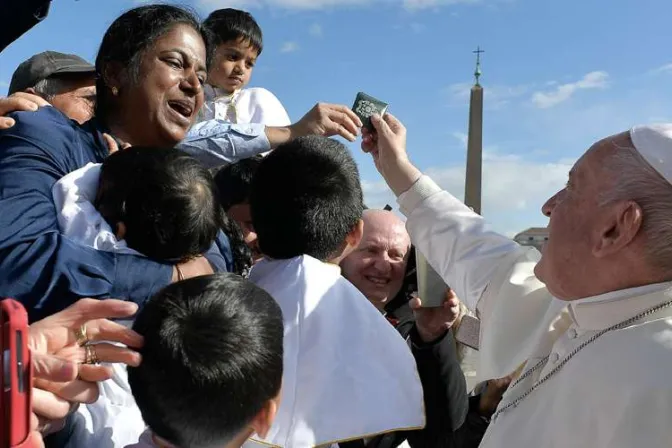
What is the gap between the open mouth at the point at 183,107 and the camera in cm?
224

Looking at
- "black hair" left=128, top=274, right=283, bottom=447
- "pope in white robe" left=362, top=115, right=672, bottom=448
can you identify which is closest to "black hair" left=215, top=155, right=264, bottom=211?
"pope in white robe" left=362, top=115, right=672, bottom=448

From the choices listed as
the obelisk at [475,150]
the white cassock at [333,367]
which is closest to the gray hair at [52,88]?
the white cassock at [333,367]

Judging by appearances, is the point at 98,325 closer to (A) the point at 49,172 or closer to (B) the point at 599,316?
(A) the point at 49,172

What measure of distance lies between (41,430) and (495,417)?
1.29 meters

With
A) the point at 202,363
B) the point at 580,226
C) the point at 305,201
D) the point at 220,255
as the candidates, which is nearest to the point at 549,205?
the point at 580,226

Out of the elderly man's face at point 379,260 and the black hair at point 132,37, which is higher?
the black hair at point 132,37

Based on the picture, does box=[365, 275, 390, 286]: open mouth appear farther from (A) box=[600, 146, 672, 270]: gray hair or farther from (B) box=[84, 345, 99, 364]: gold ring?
(B) box=[84, 345, 99, 364]: gold ring

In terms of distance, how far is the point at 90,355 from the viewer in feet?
4.61

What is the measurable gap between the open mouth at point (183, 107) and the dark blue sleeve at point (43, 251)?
42 cm

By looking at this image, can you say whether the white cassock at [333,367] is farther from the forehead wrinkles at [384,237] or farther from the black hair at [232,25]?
the black hair at [232,25]

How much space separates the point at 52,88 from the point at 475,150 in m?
26.9

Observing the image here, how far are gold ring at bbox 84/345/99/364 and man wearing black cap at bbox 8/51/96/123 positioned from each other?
1599 millimetres

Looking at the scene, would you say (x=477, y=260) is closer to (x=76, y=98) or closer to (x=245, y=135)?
(x=245, y=135)

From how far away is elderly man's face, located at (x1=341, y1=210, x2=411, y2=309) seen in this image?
3.13 meters
